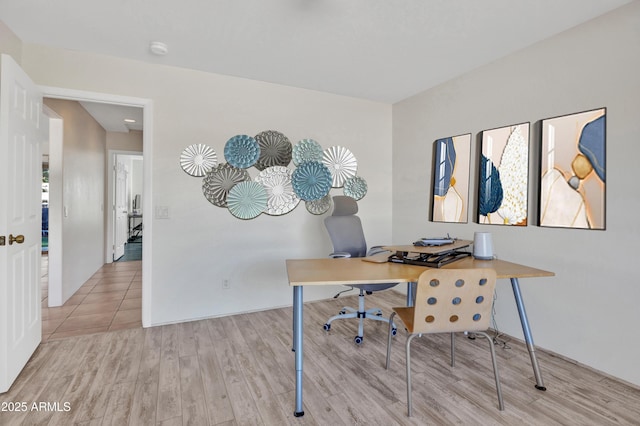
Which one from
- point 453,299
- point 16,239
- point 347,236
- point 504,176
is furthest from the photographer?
point 347,236

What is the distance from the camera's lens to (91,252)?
4742 millimetres

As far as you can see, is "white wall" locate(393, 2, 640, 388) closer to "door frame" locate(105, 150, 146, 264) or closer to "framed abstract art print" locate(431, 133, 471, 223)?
"framed abstract art print" locate(431, 133, 471, 223)

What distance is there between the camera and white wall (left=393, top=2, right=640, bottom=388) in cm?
207

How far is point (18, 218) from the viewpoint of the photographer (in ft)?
6.75

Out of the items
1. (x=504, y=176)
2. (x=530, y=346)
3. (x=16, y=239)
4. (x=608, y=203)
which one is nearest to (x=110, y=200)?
(x=16, y=239)

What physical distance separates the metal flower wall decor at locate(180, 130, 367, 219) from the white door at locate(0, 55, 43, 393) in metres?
1.11

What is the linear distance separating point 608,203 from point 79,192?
5.47 metres

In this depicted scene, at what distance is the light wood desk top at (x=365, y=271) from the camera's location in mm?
1758

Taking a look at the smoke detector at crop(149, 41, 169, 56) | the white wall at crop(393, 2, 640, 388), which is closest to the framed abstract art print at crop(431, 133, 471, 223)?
the white wall at crop(393, 2, 640, 388)

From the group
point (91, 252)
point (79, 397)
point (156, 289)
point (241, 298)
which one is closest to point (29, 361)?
point (79, 397)

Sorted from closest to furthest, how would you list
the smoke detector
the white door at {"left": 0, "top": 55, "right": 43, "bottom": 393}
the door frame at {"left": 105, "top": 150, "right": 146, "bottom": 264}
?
the white door at {"left": 0, "top": 55, "right": 43, "bottom": 393}
the smoke detector
the door frame at {"left": 105, "top": 150, "right": 146, "bottom": 264}

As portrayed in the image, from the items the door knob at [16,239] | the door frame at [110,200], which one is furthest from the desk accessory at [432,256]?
the door frame at [110,200]

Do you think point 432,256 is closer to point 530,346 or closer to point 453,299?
point 453,299

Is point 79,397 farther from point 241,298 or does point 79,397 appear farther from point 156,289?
point 241,298
